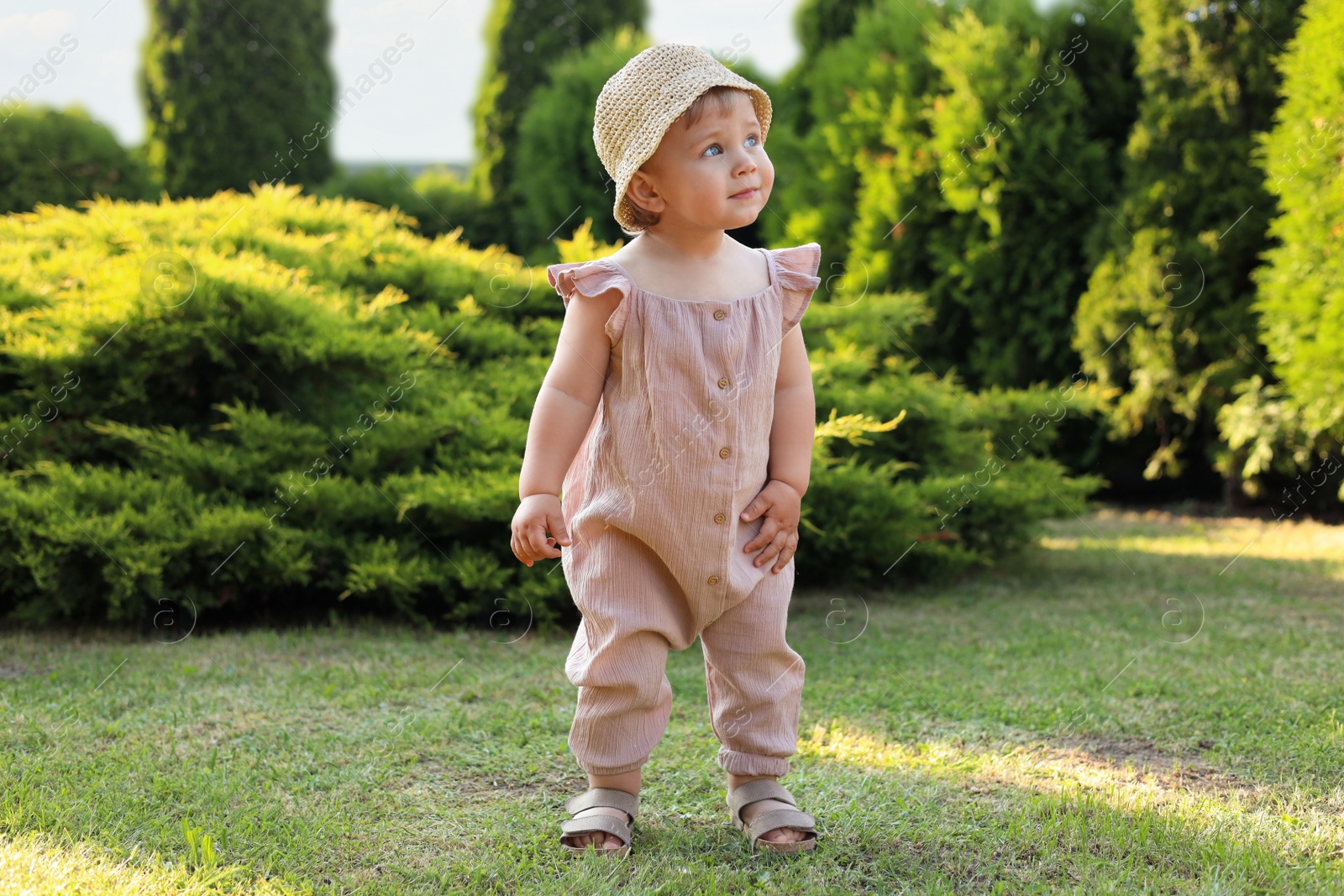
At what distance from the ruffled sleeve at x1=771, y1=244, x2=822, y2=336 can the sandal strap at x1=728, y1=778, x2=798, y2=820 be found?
97 centimetres

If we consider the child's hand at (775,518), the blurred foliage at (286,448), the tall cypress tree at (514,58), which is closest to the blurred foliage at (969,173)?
the blurred foliage at (286,448)

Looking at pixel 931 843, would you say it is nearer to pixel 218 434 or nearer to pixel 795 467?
pixel 795 467

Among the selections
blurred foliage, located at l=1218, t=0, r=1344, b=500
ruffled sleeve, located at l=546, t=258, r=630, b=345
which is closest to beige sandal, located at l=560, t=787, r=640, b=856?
ruffled sleeve, located at l=546, t=258, r=630, b=345

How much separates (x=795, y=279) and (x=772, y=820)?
1.15m

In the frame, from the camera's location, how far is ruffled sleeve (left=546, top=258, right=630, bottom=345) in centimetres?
212

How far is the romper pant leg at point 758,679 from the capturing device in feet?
7.32

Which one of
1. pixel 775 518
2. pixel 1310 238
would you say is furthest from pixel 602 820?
pixel 1310 238

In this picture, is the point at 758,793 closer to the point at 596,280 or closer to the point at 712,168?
the point at 596,280

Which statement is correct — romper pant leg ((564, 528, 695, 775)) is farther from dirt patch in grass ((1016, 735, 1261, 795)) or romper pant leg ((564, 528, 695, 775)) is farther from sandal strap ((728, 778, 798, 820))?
dirt patch in grass ((1016, 735, 1261, 795))

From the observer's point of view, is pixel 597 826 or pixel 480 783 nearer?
pixel 597 826

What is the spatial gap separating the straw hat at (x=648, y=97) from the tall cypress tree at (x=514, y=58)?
8.54 meters

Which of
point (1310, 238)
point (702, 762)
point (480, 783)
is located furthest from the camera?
point (1310, 238)

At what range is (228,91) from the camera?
384 inches

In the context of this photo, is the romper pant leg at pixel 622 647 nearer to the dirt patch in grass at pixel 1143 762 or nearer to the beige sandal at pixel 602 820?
the beige sandal at pixel 602 820
